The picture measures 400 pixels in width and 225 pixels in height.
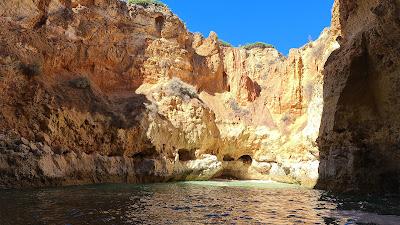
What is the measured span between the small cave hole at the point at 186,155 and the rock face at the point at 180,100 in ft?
0.45

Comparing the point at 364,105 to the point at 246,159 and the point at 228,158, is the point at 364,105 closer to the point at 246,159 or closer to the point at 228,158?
the point at 228,158

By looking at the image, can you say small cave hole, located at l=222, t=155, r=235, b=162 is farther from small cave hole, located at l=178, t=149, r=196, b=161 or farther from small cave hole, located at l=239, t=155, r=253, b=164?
small cave hole, located at l=178, t=149, r=196, b=161

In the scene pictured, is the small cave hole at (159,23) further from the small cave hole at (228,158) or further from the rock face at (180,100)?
the small cave hole at (228,158)

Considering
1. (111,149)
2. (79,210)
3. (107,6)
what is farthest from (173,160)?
(79,210)

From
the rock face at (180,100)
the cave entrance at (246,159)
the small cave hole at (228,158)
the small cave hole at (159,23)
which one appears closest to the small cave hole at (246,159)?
the cave entrance at (246,159)

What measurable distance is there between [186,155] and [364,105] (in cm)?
1971

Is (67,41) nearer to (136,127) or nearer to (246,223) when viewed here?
(136,127)

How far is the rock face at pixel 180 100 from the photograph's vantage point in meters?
17.9

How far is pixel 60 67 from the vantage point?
28.4 metres

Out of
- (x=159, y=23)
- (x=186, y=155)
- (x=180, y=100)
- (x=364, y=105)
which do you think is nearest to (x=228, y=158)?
(x=186, y=155)

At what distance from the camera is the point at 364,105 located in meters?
18.2

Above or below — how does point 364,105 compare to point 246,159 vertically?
above

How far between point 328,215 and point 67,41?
24942 millimetres

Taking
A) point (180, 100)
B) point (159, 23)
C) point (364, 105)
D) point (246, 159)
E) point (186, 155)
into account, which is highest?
point (159, 23)
